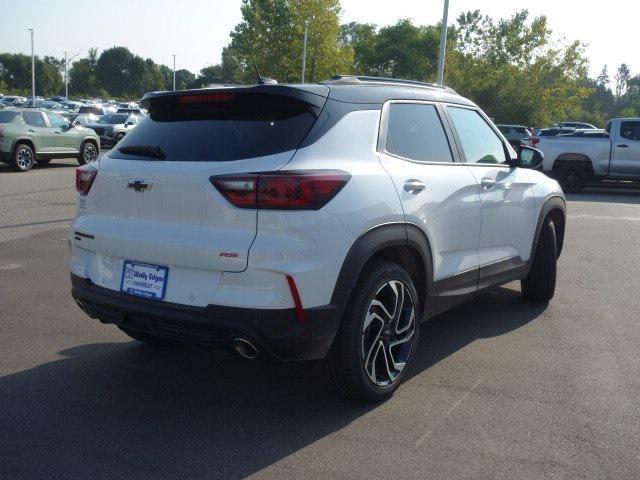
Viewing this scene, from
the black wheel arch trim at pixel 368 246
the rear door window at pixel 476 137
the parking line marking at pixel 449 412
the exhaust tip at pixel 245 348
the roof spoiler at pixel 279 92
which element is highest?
the roof spoiler at pixel 279 92

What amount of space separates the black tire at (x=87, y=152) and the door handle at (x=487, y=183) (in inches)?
698

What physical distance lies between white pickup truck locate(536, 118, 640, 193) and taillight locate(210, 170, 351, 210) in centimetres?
1628

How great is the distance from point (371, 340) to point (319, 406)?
0.48 meters

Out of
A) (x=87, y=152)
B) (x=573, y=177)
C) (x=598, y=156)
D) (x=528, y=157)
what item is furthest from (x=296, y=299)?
(x=87, y=152)

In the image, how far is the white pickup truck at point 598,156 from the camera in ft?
59.8

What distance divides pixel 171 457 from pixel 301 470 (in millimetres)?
625

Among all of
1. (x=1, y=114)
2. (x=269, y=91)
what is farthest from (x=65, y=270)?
(x=1, y=114)

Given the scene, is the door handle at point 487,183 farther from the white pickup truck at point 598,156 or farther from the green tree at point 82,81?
the green tree at point 82,81

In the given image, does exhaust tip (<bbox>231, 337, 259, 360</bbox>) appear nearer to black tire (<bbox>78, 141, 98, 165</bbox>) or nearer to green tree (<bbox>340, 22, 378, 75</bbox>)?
black tire (<bbox>78, 141, 98, 165</bbox>)

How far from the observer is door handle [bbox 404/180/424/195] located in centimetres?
409

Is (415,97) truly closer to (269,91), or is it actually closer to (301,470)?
(269,91)

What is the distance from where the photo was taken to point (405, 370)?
13.9 feet

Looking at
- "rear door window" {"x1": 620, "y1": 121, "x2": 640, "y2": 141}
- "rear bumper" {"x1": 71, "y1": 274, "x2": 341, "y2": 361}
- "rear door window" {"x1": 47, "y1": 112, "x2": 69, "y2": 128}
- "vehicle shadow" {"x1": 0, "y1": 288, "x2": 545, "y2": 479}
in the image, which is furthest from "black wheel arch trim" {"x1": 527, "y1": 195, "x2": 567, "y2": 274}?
"rear door window" {"x1": 47, "y1": 112, "x2": 69, "y2": 128}

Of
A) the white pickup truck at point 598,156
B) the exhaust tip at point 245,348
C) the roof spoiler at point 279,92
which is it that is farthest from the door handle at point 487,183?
the white pickup truck at point 598,156
